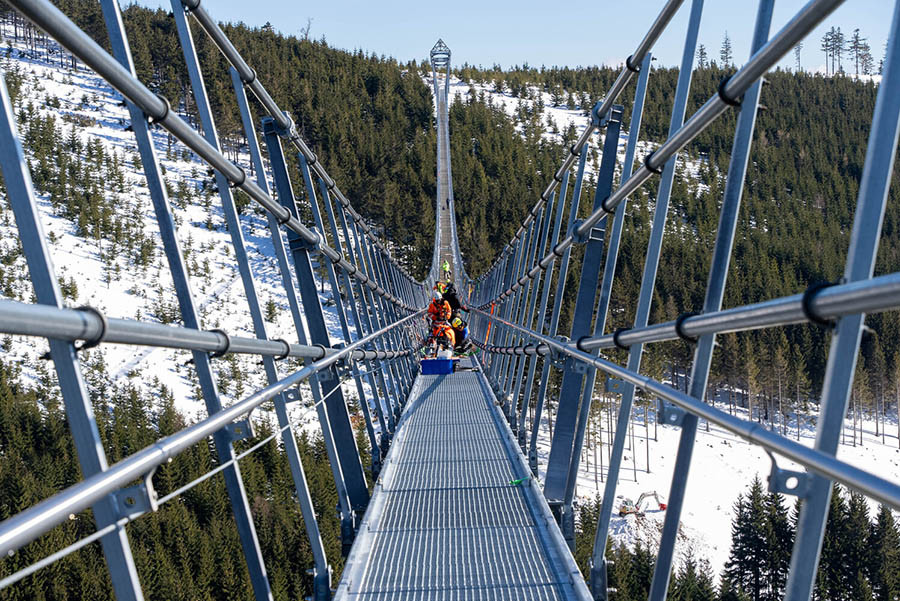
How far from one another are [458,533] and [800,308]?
3.20 metres

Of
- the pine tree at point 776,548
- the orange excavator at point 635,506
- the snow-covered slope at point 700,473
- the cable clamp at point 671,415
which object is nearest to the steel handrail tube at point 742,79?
the cable clamp at point 671,415

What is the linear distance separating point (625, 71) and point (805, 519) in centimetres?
339

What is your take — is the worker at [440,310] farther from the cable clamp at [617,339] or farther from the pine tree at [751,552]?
the pine tree at [751,552]

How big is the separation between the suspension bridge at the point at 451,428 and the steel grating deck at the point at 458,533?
16 millimetres

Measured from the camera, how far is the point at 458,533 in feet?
13.3

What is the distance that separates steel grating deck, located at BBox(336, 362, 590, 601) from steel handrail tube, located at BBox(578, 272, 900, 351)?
5.78 ft

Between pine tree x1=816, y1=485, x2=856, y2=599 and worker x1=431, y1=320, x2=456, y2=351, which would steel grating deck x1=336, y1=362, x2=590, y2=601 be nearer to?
worker x1=431, y1=320, x2=456, y2=351

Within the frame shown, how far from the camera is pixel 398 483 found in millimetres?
5203

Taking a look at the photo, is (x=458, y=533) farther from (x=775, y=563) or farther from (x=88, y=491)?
(x=775, y=563)

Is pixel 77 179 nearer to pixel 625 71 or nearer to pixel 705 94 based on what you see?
pixel 625 71

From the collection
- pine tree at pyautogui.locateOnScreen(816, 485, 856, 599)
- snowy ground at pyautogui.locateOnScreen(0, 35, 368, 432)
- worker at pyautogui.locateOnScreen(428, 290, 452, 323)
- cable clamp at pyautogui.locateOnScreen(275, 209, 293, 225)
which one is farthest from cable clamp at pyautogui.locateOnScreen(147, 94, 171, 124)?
snowy ground at pyautogui.locateOnScreen(0, 35, 368, 432)

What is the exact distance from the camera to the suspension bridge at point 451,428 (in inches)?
46.7

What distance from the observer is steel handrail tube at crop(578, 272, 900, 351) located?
3.01 feet

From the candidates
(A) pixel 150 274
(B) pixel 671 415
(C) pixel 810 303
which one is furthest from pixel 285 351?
(A) pixel 150 274
